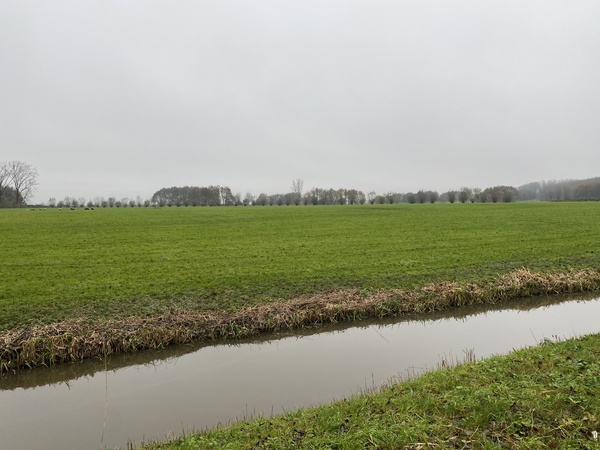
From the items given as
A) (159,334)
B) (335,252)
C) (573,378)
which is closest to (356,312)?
(159,334)

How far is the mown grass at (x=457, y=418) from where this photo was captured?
18.1 feet

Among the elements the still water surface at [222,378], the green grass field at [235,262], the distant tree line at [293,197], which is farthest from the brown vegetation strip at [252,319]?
the distant tree line at [293,197]

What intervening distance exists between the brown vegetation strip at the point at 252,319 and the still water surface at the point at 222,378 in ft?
1.46

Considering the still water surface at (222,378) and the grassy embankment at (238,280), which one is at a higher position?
the grassy embankment at (238,280)

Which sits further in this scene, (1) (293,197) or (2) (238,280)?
(1) (293,197)

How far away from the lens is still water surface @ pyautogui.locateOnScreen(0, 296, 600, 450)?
7.79 m

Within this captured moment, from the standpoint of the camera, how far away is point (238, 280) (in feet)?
57.8

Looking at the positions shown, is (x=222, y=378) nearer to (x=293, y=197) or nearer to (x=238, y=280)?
(x=238, y=280)

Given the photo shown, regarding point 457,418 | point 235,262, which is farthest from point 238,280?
point 457,418

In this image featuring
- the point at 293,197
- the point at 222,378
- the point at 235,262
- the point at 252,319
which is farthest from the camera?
the point at 293,197

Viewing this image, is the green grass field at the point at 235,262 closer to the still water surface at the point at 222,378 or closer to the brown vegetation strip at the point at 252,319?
the brown vegetation strip at the point at 252,319

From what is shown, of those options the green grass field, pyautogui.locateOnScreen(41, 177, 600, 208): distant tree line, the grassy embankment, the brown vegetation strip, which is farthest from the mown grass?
pyautogui.locateOnScreen(41, 177, 600, 208): distant tree line

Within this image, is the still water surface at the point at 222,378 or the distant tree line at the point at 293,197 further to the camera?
the distant tree line at the point at 293,197

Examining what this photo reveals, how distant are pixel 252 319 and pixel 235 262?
880 cm
